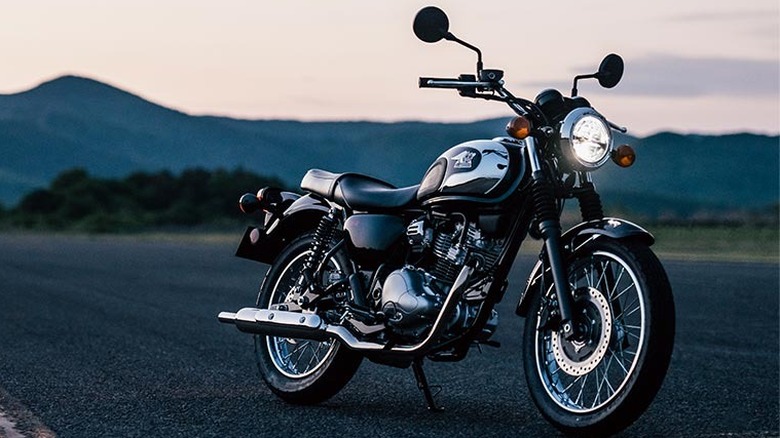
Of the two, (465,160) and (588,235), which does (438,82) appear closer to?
(465,160)

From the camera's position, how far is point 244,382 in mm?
8266

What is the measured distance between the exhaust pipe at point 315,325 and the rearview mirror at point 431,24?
1.10 metres

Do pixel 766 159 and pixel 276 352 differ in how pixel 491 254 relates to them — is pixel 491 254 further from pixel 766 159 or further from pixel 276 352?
pixel 766 159

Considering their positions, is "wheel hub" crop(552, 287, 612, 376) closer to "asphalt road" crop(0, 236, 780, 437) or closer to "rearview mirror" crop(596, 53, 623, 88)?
"asphalt road" crop(0, 236, 780, 437)

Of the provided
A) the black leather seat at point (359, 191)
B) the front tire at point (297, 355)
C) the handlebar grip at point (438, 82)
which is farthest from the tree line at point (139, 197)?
the handlebar grip at point (438, 82)

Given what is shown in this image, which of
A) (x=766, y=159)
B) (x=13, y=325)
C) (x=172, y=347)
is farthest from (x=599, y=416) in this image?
(x=766, y=159)

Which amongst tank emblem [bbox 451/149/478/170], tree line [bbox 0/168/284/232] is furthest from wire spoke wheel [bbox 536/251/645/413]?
tree line [bbox 0/168/284/232]

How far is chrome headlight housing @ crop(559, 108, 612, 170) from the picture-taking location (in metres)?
6.20

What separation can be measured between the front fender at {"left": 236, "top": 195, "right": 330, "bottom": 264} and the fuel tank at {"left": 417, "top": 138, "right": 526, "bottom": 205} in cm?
122

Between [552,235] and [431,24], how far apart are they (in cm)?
114

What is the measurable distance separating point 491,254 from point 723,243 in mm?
29853

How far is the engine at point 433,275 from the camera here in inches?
261

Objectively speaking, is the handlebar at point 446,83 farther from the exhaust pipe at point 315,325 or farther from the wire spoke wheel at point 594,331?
the wire spoke wheel at point 594,331

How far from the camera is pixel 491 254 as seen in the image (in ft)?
21.8
